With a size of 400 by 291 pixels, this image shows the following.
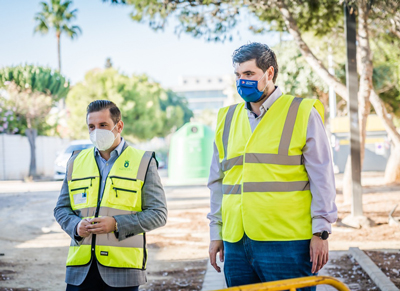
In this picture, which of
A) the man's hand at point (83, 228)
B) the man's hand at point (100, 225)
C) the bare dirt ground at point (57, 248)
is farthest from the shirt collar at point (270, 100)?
the bare dirt ground at point (57, 248)

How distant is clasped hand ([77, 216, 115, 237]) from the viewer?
3006mm

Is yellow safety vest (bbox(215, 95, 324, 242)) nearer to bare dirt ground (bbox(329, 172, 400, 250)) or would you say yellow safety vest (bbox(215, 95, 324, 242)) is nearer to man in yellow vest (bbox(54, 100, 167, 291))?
man in yellow vest (bbox(54, 100, 167, 291))

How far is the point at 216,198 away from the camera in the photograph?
318 centimetres

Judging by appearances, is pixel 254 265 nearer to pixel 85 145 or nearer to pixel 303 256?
pixel 303 256

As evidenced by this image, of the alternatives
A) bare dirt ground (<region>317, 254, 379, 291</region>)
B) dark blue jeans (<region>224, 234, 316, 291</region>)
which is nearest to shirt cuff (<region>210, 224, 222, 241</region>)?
dark blue jeans (<region>224, 234, 316, 291</region>)

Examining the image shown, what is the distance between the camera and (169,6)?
11.6 m

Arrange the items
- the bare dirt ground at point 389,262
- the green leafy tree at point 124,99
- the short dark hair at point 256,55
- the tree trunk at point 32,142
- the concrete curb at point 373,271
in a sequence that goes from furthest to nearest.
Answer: the green leafy tree at point 124,99 < the tree trunk at point 32,142 < the bare dirt ground at point 389,262 < the concrete curb at point 373,271 < the short dark hair at point 256,55

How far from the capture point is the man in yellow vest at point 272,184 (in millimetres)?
2777

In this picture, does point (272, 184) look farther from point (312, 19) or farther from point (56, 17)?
point (56, 17)

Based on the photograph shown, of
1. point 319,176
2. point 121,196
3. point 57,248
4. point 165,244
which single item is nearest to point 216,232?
point 121,196

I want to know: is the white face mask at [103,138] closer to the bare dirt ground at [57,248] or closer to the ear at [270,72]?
the ear at [270,72]

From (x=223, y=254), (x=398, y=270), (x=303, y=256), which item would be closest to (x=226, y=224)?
(x=223, y=254)

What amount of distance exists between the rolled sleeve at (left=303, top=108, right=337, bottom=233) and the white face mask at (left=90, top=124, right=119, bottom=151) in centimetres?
121

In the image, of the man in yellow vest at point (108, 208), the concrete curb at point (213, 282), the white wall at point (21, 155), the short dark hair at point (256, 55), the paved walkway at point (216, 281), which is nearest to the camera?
the short dark hair at point (256, 55)
